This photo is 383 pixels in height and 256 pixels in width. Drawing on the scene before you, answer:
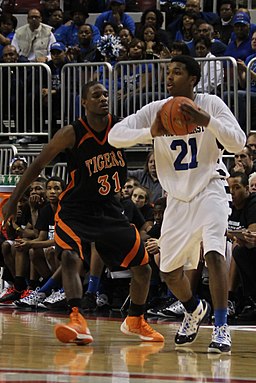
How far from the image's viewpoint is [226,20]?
1486cm

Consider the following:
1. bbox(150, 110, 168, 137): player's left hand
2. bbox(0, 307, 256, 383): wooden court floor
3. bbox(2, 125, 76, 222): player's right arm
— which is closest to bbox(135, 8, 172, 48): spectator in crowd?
bbox(0, 307, 256, 383): wooden court floor

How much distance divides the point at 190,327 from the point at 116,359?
101 cm

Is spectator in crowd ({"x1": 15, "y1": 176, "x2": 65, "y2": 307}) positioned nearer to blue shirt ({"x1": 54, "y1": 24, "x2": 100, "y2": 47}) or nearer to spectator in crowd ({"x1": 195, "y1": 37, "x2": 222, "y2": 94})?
spectator in crowd ({"x1": 195, "y1": 37, "x2": 222, "y2": 94})

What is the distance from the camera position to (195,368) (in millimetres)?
5797

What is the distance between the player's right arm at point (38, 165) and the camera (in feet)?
23.3

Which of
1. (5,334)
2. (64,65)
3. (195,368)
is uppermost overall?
(64,65)

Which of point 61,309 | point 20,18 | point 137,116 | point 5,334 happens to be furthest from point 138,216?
point 20,18

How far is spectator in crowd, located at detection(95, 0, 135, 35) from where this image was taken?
1538cm

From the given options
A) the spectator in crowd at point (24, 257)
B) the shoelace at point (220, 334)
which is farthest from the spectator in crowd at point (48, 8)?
the shoelace at point (220, 334)

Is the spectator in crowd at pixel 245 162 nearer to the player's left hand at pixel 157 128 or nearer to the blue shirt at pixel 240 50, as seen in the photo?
the blue shirt at pixel 240 50

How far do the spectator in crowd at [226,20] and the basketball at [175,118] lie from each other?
8.17 m

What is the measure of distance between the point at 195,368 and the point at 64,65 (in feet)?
26.5

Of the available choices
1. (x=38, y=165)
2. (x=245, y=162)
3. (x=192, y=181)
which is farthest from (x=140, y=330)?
(x=245, y=162)

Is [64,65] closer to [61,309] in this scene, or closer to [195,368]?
[61,309]
